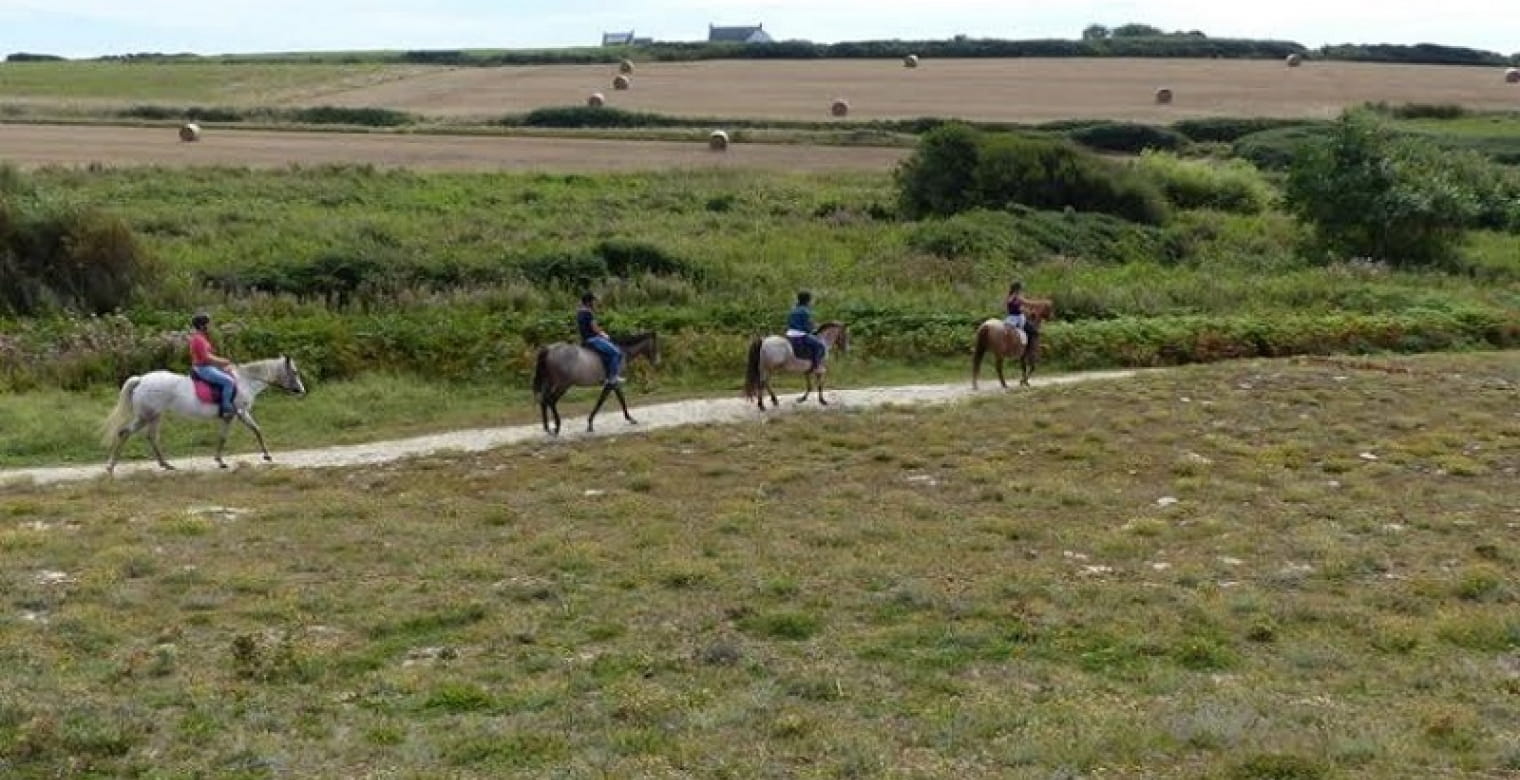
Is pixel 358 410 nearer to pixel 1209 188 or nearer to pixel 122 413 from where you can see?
pixel 122 413

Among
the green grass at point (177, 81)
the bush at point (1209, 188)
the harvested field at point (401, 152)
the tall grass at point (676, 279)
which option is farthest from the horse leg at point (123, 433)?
the green grass at point (177, 81)

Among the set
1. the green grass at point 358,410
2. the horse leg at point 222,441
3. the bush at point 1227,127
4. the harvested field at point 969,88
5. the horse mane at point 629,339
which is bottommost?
the green grass at point 358,410

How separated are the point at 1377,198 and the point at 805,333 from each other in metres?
26.1

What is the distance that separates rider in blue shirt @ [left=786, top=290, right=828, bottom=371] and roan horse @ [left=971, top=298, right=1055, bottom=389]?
3.57 meters

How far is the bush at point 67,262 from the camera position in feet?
112

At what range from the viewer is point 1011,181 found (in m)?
52.7

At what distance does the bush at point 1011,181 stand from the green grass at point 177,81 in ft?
190

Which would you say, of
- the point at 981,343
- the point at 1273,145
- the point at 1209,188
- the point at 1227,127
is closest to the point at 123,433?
the point at 981,343

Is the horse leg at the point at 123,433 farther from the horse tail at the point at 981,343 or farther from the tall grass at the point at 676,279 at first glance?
the horse tail at the point at 981,343

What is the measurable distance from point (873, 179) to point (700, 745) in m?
52.4

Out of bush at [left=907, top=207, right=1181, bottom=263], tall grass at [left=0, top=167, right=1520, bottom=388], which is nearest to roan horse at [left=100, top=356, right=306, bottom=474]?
tall grass at [left=0, top=167, right=1520, bottom=388]

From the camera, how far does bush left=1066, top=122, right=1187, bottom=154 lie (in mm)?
74625

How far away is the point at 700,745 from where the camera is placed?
422 inches

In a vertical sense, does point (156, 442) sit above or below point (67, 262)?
below
